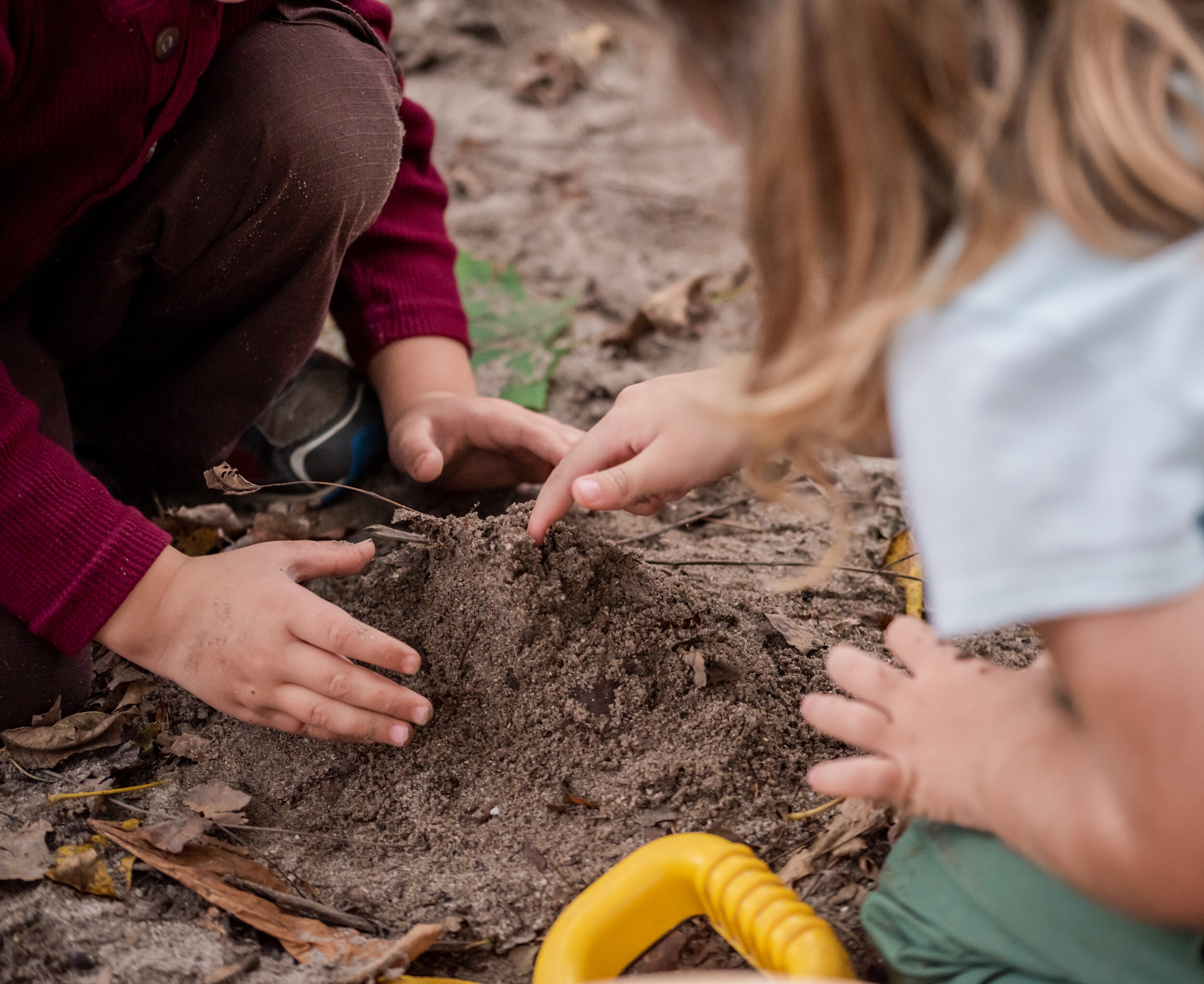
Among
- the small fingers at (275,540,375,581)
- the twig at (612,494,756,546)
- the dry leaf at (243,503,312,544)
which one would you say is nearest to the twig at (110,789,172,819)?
the small fingers at (275,540,375,581)

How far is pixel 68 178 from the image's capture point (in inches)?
50.5

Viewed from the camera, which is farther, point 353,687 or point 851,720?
point 353,687

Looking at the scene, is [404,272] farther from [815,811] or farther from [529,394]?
[815,811]

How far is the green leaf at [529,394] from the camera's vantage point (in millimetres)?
1964

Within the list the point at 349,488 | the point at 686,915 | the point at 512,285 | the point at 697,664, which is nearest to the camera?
the point at 686,915

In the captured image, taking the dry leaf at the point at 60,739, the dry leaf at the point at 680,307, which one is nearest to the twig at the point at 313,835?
the dry leaf at the point at 60,739

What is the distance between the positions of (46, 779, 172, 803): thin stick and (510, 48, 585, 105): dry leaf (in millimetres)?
2295

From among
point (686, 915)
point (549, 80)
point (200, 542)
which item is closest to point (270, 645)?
point (200, 542)

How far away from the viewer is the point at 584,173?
2.72m

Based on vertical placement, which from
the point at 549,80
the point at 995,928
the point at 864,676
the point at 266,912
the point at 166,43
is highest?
the point at 166,43

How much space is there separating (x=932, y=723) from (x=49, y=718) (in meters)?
1.07

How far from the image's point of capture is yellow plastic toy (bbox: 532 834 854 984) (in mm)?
928

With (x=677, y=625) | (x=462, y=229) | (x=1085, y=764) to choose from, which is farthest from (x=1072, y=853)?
(x=462, y=229)

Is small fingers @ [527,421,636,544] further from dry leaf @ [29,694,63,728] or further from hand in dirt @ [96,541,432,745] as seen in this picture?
dry leaf @ [29,694,63,728]
